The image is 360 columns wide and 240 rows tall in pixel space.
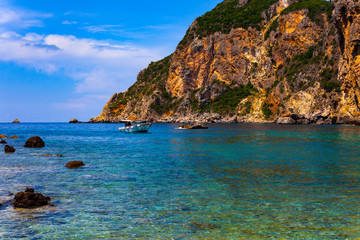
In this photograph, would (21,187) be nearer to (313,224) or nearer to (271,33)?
(313,224)

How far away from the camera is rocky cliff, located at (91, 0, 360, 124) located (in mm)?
104250

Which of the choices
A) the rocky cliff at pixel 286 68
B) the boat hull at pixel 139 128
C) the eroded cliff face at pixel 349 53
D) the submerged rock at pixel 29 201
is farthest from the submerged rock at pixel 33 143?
the rocky cliff at pixel 286 68

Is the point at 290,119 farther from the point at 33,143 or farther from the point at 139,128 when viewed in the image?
the point at 33,143

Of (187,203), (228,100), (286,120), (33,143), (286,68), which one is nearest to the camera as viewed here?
(187,203)

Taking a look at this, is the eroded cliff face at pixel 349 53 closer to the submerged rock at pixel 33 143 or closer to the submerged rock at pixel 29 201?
the submerged rock at pixel 33 143

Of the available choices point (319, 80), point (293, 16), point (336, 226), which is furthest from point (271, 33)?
point (336, 226)

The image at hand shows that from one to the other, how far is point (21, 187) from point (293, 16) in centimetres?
16398

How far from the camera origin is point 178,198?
49.2 ft

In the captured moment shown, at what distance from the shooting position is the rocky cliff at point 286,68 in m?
104

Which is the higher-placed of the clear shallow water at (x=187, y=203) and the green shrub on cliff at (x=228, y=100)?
the green shrub on cliff at (x=228, y=100)

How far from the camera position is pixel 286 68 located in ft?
518

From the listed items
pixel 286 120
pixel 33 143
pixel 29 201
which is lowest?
pixel 29 201

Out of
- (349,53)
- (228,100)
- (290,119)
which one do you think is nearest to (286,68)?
(228,100)

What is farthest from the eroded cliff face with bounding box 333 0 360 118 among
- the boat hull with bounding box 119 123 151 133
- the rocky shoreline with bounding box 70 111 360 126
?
the boat hull with bounding box 119 123 151 133
